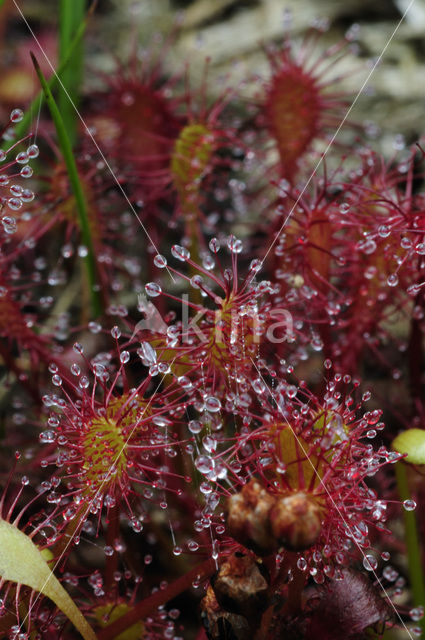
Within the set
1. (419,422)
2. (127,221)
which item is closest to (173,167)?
(127,221)

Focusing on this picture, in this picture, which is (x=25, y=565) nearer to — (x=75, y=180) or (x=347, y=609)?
(x=347, y=609)

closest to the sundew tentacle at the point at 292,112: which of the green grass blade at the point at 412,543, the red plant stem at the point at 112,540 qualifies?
the green grass blade at the point at 412,543

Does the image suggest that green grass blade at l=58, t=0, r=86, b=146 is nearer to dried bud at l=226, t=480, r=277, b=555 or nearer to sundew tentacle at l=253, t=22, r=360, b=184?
sundew tentacle at l=253, t=22, r=360, b=184

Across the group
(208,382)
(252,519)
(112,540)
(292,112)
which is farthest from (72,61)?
(252,519)

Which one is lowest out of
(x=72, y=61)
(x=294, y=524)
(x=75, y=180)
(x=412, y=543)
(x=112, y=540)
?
(x=412, y=543)

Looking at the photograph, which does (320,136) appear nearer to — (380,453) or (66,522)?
(380,453)

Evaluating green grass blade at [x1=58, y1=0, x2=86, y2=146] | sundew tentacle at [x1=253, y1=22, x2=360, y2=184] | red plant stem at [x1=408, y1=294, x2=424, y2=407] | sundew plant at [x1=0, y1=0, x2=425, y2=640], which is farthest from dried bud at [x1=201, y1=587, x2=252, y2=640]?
green grass blade at [x1=58, y1=0, x2=86, y2=146]

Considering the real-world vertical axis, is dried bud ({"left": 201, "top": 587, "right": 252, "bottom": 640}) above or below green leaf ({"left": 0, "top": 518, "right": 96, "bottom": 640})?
below
